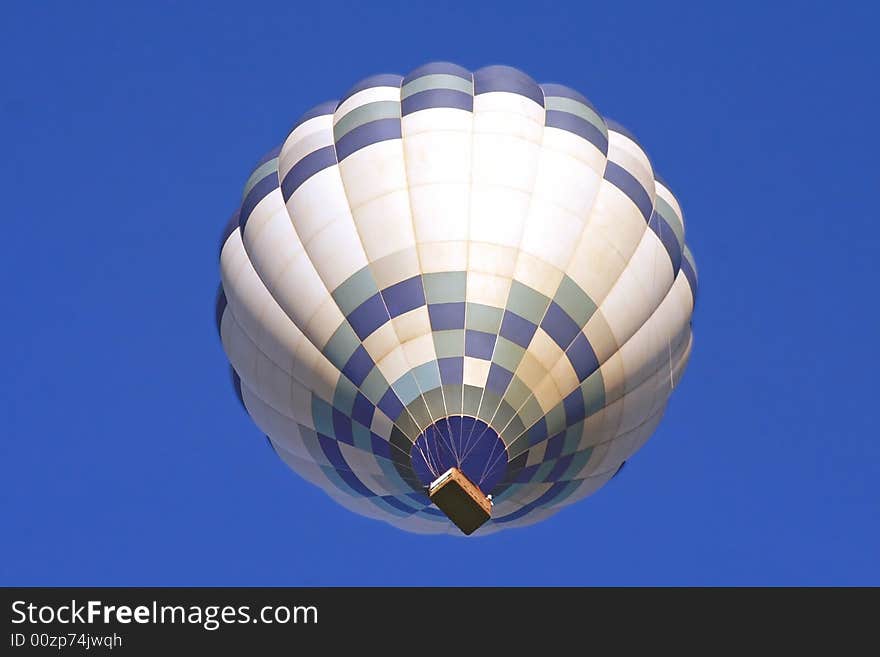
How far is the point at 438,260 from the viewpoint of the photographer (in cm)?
2628

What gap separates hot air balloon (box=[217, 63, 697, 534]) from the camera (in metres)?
25.9

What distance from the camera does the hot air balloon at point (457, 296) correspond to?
25.9 m

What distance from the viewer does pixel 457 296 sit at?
26.0 m

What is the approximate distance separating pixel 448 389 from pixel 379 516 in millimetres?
4663

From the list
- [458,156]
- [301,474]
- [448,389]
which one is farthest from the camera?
[301,474]

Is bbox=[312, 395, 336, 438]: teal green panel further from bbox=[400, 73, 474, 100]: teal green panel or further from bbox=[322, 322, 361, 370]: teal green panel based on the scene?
bbox=[400, 73, 474, 100]: teal green panel

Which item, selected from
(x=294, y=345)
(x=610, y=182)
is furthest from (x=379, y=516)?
(x=610, y=182)

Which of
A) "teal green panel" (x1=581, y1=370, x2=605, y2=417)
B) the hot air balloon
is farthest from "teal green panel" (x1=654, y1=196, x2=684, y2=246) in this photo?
"teal green panel" (x1=581, y1=370, x2=605, y2=417)

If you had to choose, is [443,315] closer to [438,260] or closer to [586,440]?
[438,260]

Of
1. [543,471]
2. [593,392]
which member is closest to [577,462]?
[543,471]

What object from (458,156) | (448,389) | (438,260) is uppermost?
(458,156)

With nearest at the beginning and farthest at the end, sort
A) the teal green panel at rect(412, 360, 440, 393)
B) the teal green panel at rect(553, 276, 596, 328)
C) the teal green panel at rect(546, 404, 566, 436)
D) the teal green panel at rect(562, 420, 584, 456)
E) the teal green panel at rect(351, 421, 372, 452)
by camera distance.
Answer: the teal green panel at rect(412, 360, 440, 393) < the teal green panel at rect(546, 404, 566, 436) < the teal green panel at rect(553, 276, 596, 328) < the teal green panel at rect(351, 421, 372, 452) < the teal green panel at rect(562, 420, 584, 456)

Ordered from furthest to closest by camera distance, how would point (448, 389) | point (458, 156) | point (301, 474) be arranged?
1. point (301, 474)
2. point (458, 156)
3. point (448, 389)

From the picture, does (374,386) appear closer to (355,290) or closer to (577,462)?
(355,290)
